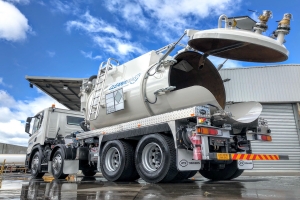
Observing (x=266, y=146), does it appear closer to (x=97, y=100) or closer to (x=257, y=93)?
(x=257, y=93)

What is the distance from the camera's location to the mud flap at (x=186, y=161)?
575 centimetres

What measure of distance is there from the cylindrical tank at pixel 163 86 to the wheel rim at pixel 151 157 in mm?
918

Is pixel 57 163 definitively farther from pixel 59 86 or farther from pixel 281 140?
pixel 281 140

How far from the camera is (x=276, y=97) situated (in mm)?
16562

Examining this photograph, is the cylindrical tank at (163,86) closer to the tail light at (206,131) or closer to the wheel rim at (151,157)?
the tail light at (206,131)

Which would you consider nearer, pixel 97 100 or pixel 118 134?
pixel 118 134

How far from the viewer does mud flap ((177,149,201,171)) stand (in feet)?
18.9

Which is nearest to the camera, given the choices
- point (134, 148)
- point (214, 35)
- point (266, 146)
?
point (214, 35)

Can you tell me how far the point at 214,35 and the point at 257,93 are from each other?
40.0 ft

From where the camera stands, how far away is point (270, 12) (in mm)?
6191

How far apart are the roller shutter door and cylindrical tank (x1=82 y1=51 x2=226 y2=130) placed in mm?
10574

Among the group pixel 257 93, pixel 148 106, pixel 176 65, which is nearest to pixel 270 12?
pixel 176 65

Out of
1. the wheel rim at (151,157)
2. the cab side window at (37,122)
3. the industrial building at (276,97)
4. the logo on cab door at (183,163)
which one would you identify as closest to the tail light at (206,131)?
the logo on cab door at (183,163)

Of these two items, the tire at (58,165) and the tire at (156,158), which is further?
the tire at (58,165)
